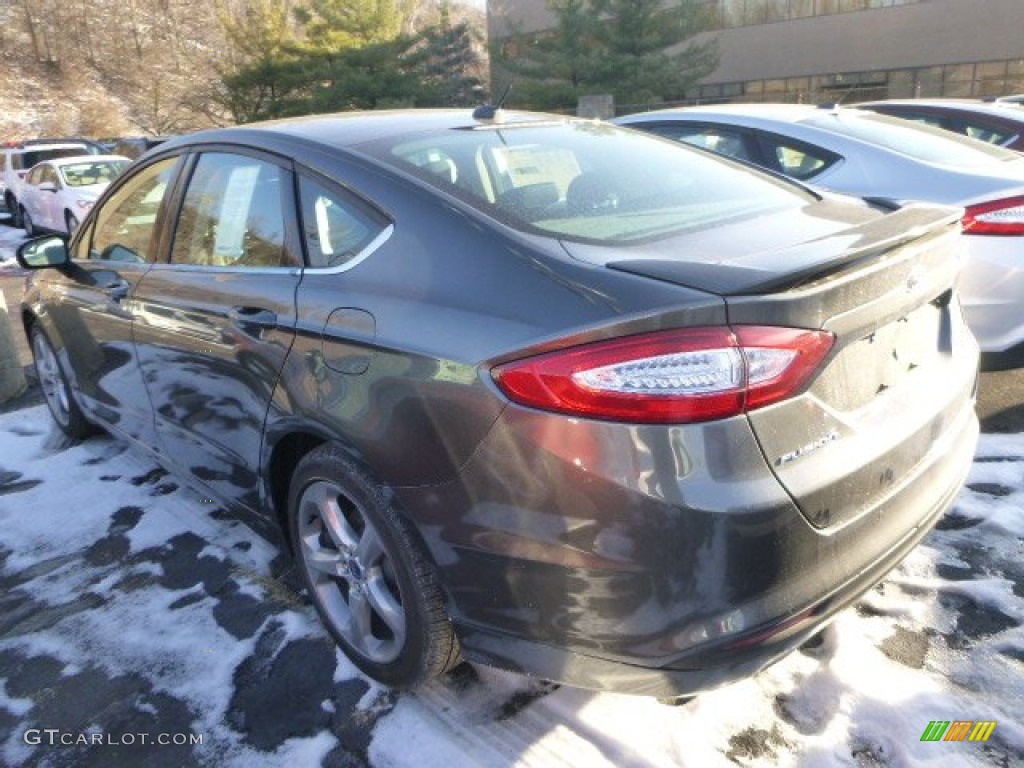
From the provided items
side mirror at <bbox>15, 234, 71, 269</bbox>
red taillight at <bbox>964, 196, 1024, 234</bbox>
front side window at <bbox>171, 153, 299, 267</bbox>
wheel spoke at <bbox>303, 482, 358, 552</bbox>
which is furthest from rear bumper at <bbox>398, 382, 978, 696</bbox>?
side mirror at <bbox>15, 234, 71, 269</bbox>

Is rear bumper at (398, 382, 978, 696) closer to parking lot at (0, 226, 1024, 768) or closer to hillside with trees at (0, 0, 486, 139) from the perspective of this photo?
parking lot at (0, 226, 1024, 768)

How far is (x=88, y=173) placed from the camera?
13.5 metres

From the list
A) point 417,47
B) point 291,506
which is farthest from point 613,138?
point 417,47

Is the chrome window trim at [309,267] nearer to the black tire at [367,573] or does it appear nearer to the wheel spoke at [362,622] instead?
the black tire at [367,573]

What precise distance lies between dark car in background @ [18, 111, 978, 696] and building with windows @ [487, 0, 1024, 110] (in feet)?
106

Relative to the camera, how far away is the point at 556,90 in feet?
94.1

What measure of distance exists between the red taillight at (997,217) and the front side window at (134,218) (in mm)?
3556

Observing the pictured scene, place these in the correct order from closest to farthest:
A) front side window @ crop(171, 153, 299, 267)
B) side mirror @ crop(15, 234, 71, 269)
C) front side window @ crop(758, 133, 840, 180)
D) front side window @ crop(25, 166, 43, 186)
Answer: front side window @ crop(171, 153, 299, 267) < side mirror @ crop(15, 234, 71, 269) < front side window @ crop(758, 133, 840, 180) < front side window @ crop(25, 166, 43, 186)

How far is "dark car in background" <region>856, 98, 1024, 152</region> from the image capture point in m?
5.83

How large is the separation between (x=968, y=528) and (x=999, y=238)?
1543 mm

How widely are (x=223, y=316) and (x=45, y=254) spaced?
164cm

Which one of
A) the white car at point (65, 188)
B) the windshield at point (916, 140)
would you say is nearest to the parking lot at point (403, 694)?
the windshield at point (916, 140)

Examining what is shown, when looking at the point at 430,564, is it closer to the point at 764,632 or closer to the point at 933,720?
the point at 764,632

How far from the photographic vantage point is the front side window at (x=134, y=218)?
332cm
